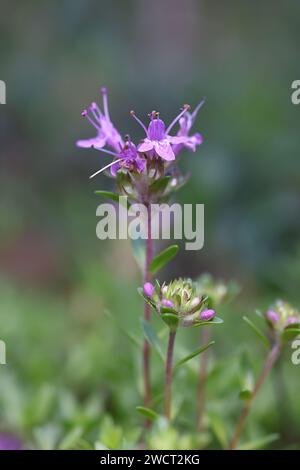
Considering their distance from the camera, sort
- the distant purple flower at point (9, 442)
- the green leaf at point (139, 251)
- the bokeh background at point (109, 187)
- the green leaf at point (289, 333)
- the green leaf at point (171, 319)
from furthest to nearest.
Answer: the bokeh background at point (109, 187) → the distant purple flower at point (9, 442) → the green leaf at point (139, 251) → the green leaf at point (289, 333) → the green leaf at point (171, 319)

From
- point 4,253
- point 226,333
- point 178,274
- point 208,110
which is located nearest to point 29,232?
point 4,253

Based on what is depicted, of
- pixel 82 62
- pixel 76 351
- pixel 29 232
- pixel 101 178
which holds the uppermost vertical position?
pixel 82 62

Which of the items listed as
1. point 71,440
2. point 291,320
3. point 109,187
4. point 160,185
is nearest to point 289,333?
point 291,320

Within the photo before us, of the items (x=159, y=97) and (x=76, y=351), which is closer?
(x=76, y=351)


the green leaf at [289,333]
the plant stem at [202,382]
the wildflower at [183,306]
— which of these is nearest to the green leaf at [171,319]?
the wildflower at [183,306]

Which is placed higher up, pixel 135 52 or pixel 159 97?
pixel 135 52

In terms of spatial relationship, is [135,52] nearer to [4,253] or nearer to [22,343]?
[4,253]

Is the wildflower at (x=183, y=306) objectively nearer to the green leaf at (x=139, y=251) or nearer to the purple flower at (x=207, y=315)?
the purple flower at (x=207, y=315)

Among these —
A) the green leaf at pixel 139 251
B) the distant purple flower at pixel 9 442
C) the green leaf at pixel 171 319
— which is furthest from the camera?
the distant purple flower at pixel 9 442
